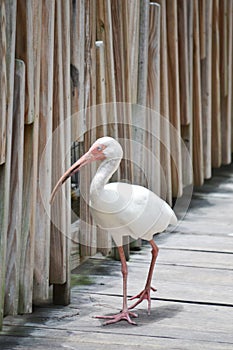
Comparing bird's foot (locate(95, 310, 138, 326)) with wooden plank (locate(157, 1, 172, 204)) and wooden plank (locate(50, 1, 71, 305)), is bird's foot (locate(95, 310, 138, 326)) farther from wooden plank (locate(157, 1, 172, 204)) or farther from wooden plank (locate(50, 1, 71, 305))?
wooden plank (locate(157, 1, 172, 204))

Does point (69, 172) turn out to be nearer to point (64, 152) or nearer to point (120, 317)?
point (64, 152)

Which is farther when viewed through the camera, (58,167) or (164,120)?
(164,120)

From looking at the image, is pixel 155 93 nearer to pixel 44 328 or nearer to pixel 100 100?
pixel 100 100

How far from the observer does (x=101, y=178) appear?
370 centimetres

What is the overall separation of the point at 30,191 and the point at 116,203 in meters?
0.36

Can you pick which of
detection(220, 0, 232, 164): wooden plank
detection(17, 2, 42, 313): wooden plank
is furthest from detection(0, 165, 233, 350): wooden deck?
detection(220, 0, 232, 164): wooden plank

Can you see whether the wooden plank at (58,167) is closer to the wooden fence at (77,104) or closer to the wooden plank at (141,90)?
the wooden fence at (77,104)

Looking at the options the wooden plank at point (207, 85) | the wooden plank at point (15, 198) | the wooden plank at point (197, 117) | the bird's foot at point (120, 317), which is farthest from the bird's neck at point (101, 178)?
the wooden plank at point (207, 85)

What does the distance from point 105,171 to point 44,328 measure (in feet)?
2.21

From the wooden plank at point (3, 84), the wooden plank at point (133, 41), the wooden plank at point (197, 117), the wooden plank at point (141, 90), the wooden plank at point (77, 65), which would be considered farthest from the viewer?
the wooden plank at point (197, 117)

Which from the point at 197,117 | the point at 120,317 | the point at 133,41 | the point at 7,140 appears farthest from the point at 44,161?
the point at 197,117

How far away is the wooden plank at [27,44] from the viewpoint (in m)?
3.43

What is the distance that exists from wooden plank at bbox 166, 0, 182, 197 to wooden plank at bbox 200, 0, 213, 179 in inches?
30.2

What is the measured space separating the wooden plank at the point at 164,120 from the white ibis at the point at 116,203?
1.36 metres
